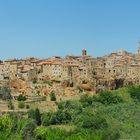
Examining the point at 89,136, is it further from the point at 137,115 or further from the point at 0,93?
the point at 0,93

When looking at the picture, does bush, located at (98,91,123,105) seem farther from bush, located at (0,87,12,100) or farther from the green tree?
the green tree

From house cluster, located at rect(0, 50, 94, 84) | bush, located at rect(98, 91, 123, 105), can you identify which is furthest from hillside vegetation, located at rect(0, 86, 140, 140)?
house cluster, located at rect(0, 50, 94, 84)

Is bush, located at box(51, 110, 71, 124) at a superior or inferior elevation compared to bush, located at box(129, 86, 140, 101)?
inferior

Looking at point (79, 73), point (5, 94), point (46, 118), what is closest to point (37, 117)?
point (46, 118)

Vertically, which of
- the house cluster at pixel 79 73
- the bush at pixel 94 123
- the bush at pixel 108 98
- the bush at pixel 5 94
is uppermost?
the house cluster at pixel 79 73

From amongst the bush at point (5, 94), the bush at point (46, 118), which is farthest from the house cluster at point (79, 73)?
the bush at point (46, 118)

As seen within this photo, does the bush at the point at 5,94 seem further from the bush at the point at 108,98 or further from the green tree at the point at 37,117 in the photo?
the bush at the point at 108,98

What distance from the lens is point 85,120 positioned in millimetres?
43812

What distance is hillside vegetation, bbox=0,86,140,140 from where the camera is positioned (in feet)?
122

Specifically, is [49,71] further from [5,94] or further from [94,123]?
[94,123]

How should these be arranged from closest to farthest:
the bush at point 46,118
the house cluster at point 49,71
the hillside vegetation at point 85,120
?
1. the hillside vegetation at point 85,120
2. the bush at point 46,118
3. the house cluster at point 49,71

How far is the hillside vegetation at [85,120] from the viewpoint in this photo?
37250 mm

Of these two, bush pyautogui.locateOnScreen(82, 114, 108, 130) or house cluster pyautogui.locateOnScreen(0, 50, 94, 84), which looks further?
house cluster pyautogui.locateOnScreen(0, 50, 94, 84)

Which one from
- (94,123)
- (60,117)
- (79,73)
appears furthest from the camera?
(79,73)
